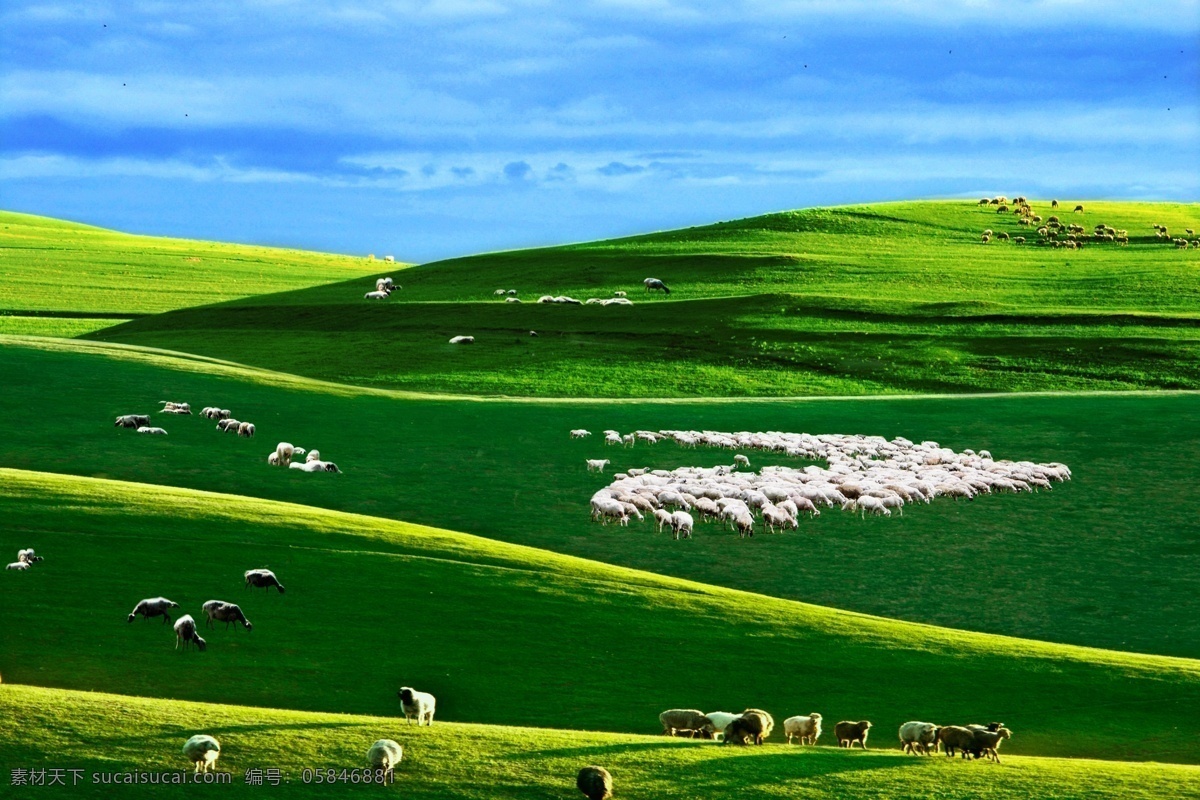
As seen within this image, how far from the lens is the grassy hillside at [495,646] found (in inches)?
803

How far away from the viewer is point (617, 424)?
44219mm

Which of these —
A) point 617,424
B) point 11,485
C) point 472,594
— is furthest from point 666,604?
point 617,424

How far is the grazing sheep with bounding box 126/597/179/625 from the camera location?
71.9 ft

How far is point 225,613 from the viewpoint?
2198cm

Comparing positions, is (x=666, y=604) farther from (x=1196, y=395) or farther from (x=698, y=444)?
(x=1196, y=395)

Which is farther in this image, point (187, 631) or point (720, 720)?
point (187, 631)

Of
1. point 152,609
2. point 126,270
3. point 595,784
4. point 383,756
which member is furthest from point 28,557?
point 126,270

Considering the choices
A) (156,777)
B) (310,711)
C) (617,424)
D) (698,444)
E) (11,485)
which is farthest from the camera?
(617,424)

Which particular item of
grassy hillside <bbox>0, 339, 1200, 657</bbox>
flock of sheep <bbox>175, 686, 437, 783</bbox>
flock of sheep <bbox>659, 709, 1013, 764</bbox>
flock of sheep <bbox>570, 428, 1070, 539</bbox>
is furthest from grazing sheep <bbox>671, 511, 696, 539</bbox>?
flock of sheep <bbox>175, 686, 437, 783</bbox>

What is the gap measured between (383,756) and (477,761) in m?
1.41

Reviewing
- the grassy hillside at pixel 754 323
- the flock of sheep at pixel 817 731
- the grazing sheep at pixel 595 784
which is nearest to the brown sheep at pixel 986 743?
the flock of sheep at pixel 817 731

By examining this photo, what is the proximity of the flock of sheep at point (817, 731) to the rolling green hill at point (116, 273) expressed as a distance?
74.7 m

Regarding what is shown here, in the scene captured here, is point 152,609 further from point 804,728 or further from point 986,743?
point 986,743

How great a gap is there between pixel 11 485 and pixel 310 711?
13.4 metres
